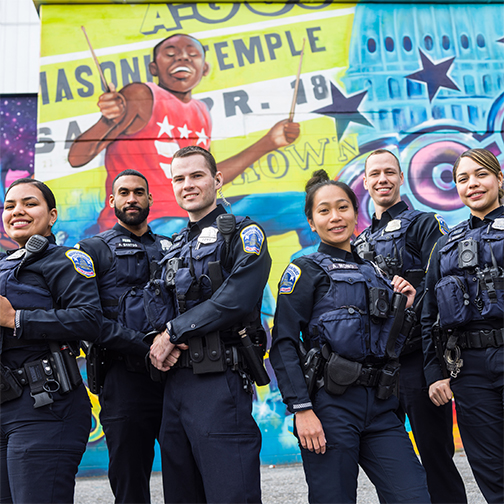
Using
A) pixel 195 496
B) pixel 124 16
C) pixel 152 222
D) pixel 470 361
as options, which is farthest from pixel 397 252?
pixel 124 16

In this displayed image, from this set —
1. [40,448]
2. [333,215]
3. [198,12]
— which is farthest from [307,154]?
[40,448]

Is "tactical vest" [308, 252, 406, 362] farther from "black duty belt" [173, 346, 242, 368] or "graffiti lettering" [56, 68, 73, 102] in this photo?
"graffiti lettering" [56, 68, 73, 102]

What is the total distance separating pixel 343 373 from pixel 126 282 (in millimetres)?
1617

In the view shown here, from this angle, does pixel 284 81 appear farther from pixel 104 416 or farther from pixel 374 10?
pixel 104 416

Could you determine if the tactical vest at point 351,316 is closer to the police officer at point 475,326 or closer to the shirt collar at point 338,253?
the shirt collar at point 338,253

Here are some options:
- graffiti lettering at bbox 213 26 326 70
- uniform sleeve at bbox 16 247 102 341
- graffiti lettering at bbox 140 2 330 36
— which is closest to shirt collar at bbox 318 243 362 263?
uniform sleeve at bbox 16 247 102 341

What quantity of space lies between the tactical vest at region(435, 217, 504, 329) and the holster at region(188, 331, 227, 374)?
1.23 m

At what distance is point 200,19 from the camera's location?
589 centimetres

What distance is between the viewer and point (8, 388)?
2.43m

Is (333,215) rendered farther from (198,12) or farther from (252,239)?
(198,12)

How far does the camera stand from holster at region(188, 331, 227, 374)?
245cm

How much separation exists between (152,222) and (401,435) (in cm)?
396

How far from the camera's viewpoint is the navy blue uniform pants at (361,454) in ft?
7.19

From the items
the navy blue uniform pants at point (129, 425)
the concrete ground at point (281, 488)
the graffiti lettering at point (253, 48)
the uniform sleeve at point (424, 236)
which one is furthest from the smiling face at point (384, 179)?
the graffiti lettering at point (253, 48)
